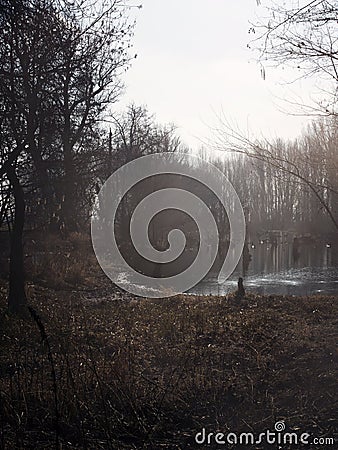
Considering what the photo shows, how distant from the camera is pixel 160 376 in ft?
22.0

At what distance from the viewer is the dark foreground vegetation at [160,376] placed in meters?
4.80

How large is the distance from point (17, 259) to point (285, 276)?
18.9 meters

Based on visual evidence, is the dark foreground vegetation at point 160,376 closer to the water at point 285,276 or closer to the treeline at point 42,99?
the treeline at point 42,99

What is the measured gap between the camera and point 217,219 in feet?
161

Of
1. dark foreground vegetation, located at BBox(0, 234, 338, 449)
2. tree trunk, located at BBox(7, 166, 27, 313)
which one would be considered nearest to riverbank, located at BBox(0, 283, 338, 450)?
dark foreground vegetation, located at BBox(0, 234, 338, 449)

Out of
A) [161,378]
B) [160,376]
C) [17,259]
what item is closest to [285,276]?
[17,259]

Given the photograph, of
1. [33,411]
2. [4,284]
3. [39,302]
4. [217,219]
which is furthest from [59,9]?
[217,219]

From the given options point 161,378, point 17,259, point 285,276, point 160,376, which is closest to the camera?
point 161,378

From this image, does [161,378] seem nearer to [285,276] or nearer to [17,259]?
[17,259]

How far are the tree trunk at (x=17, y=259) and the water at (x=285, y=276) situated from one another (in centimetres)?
1055

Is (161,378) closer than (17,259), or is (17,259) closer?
(161,378)

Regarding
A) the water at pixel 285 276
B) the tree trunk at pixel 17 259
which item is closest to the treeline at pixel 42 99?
the tree trunk at pixel 17 259

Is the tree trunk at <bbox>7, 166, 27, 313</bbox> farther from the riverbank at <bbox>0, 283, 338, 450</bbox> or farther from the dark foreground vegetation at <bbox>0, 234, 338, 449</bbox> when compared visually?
the riverbank at <bbox>0, 283, 338, 450</bbox>

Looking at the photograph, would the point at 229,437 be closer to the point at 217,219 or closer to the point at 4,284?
the point at 4,284
